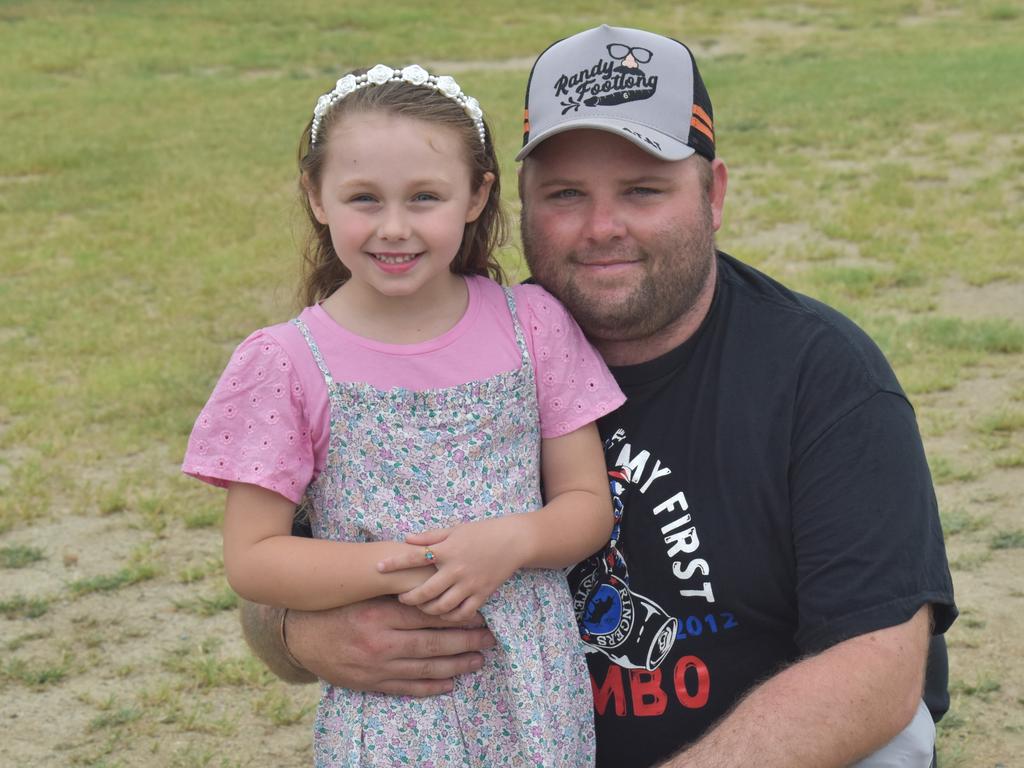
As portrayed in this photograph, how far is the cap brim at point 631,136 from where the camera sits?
8.57 ft

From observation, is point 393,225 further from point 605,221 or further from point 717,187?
point 717,187

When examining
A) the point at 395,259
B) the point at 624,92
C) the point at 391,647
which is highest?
the point at 624,92

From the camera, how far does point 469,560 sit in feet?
7.65

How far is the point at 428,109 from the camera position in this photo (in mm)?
2453

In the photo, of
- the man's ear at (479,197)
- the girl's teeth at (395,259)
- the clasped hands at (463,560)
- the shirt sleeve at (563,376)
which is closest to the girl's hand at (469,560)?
the clasped hands at (463,560)

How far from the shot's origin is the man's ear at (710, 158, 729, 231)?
287 centimetres

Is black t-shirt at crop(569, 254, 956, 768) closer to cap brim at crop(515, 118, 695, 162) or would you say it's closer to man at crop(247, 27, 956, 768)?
man at crop(247, 27, 956, 768)

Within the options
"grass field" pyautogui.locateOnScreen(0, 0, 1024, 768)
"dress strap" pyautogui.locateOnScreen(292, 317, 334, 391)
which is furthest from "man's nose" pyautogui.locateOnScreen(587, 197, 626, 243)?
"grass field" pyautogui.locateOnScreen(0, 0, 1024, 768)

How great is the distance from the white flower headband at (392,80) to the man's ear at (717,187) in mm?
566

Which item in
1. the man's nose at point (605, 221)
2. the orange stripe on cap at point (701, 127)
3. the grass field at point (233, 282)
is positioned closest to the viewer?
the man's nose at point (605, 221)

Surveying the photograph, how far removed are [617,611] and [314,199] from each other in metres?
0.96

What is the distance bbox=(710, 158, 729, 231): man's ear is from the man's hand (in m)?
0.98

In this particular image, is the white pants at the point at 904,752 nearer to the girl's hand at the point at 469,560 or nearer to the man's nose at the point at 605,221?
the girl's hand at the point at 469,560

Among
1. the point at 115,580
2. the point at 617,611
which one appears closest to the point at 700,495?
the point at 617,611
